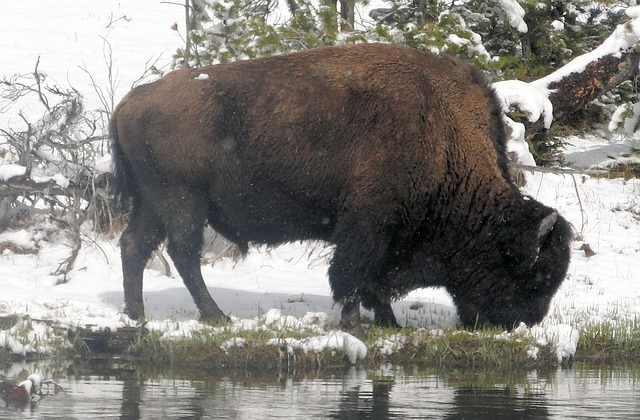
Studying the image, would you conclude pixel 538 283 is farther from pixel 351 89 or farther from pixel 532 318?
pixel 351 89

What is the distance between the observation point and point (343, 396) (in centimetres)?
562

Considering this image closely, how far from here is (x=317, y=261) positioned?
11.1m

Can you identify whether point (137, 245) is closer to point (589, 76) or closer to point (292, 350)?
point (292, 350)

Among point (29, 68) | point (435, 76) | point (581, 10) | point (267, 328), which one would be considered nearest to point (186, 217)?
point (267, 328)

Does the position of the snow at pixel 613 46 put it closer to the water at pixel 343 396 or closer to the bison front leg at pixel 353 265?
the bison front leg at pixel 353 265

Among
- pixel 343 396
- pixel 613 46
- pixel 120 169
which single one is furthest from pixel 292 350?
pixel 613 46

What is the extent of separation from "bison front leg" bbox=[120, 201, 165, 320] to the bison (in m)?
0.14

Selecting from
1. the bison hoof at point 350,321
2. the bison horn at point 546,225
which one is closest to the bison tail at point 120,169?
the bison hoof at point 350,321

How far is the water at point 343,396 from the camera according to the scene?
5000 millimetres

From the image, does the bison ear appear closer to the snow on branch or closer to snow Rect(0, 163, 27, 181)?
the snow on branch

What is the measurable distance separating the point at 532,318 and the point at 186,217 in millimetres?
2856

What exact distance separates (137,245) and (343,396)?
3.55 metres

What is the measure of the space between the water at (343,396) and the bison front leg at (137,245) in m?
2.00

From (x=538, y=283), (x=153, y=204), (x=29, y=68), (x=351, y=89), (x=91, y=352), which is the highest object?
(x=29, y=68)
